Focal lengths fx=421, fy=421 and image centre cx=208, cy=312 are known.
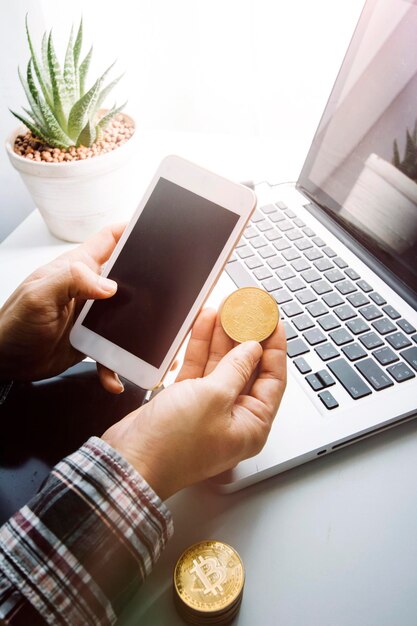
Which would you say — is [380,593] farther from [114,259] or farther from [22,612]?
[114,259]

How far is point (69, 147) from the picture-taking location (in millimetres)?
766

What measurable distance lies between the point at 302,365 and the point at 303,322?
9 centimetres

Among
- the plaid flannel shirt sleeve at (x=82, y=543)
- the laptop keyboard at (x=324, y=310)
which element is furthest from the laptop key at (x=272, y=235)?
the plaid flannel shirt sleeve at (x=82, y=543)

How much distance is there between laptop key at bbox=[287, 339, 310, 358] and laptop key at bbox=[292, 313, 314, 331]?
3cm

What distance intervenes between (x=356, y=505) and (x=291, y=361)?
20cm

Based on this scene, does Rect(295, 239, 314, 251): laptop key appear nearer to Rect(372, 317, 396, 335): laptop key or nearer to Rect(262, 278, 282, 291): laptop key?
Rect(262, 278, 282, 291): laptop key

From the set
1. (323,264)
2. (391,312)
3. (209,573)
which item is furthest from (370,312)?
(209,573)

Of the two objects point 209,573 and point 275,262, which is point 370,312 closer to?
point 275,262

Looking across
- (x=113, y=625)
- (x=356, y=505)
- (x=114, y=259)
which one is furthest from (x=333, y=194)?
(x=113, y=625)

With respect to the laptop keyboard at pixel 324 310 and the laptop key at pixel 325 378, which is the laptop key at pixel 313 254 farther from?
the laptop key at pixel 325 378

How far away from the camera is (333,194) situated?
0.81m

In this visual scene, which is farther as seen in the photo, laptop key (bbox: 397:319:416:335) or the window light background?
the window light background

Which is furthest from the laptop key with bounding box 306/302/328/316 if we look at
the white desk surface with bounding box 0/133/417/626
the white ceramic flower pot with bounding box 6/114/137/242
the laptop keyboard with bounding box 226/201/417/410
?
the white ceramic flower pot with bounding box 6/114/137/242

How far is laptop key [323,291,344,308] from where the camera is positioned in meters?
0.69
